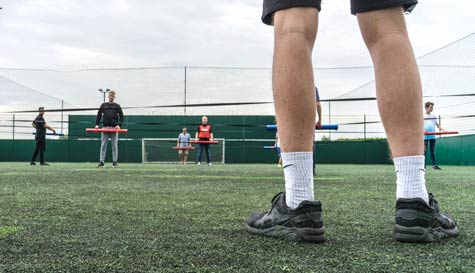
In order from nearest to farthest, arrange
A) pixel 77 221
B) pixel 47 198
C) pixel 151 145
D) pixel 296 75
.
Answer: pixel 296 75
pixel 77 221
pixel 47 198
pixel 151 145

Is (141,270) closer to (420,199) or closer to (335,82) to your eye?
(420,199)

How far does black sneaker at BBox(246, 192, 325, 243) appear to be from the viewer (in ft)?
3.82

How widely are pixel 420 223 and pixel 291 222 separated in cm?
33

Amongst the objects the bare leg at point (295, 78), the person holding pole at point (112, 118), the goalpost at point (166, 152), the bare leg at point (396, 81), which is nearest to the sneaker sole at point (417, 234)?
the bare leg at point (396, 81)

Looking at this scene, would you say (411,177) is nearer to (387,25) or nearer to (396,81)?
(396,81)

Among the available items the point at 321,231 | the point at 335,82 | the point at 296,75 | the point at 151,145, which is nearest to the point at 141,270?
the point at 321,231

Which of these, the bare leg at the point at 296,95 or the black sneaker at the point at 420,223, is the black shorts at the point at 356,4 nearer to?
the bare leg at the point at 296,95

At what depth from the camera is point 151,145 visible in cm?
1692

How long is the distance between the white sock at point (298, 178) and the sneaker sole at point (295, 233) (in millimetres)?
84

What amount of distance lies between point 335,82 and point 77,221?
47.6ft

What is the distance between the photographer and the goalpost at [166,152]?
16.6 m

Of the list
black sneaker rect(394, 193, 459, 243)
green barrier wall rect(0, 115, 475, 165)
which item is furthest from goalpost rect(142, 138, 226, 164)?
black sneaker rect(394, 193, 459, 243)

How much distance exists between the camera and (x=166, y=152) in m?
16.8

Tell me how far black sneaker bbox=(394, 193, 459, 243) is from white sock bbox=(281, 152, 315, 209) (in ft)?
0.80
